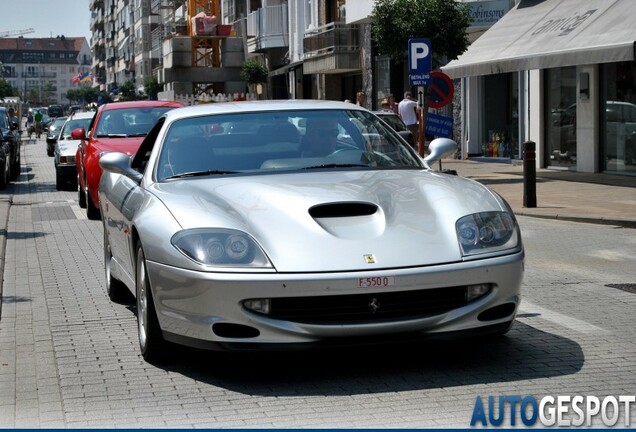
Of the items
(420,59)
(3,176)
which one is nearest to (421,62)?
(420,59)

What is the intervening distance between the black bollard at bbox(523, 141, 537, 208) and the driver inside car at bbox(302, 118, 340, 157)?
32.7 ft

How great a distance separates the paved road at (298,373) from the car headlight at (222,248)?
0.52m

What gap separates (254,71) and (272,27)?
249 centimetres

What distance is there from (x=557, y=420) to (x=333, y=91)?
4353 cm

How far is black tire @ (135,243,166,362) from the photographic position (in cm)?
667

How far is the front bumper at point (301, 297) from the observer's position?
5988 mm

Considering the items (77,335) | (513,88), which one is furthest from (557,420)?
(513,88)

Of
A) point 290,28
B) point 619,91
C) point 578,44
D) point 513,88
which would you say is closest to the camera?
point 578,44

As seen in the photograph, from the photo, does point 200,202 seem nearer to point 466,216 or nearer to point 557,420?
point 466,216

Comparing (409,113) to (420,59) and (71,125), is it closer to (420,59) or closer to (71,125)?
(420,59)

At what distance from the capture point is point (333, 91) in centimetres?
4847


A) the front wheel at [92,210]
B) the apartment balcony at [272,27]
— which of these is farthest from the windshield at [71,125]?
the apartment balcony at [272,27]

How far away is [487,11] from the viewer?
96.7 feet

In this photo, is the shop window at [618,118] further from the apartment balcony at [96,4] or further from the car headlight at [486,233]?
the apartment balcony at [96,4]
